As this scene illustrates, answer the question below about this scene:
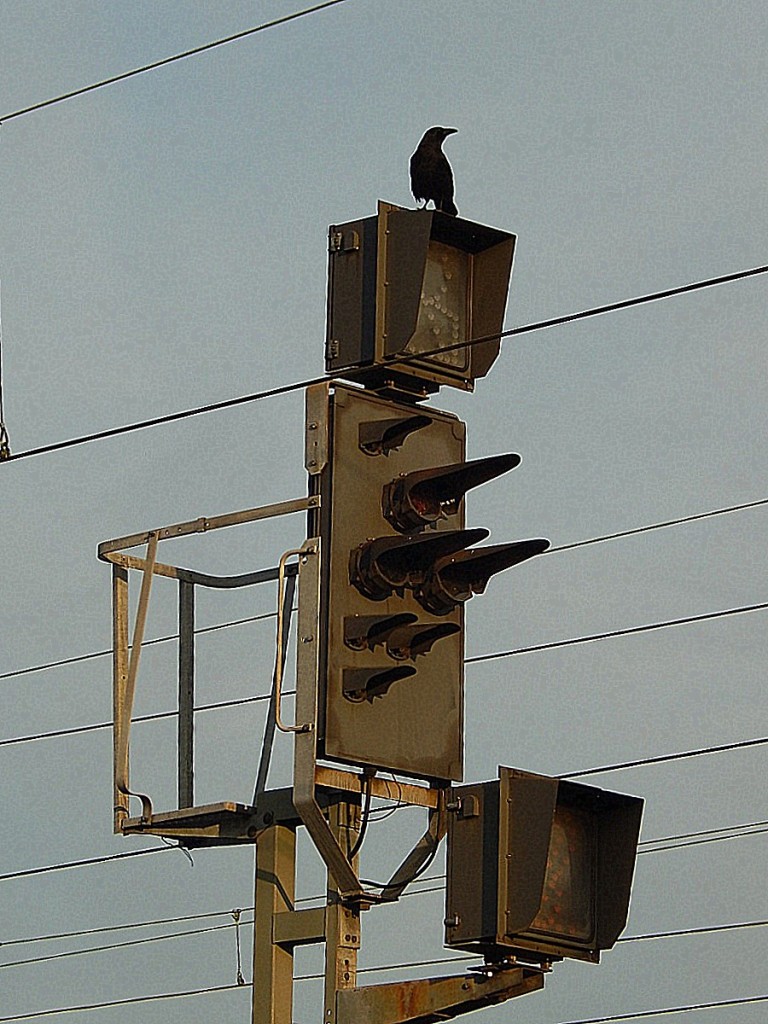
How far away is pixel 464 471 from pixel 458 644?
768 millimetres

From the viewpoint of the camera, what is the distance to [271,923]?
923cm

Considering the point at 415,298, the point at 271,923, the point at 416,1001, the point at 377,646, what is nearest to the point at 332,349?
the point at 415,298

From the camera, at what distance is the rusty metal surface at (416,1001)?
28.3 feet

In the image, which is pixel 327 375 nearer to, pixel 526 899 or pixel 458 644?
pixel 458 644

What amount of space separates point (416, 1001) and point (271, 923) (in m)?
0.77

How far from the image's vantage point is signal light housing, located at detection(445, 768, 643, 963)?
830 centimetres

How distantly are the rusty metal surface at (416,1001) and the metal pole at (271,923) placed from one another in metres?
0.40

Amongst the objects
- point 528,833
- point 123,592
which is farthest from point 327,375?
point 528,833

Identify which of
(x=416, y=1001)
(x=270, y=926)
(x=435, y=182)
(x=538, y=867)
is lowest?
(x=416, y=1001)

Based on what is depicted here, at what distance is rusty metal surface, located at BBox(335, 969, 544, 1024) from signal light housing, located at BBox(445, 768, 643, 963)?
0.22m

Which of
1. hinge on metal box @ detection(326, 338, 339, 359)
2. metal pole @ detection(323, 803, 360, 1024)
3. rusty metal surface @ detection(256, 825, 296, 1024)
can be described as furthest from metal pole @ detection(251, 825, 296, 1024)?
hinge on metal box @ detection(326, 338, 339, 359)

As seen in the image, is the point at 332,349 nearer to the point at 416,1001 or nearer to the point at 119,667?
the point at 119,667

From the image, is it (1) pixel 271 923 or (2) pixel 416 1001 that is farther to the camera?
(1) pixel 271 923

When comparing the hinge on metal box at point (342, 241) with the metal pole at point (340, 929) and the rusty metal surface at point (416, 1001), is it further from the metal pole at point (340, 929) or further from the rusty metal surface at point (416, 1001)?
the rusty metal surface at point (416, 1001)
